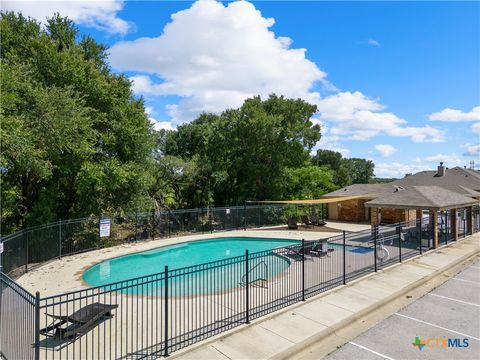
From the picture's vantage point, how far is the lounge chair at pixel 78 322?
6.52 meters

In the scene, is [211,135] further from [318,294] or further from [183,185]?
[318,294]

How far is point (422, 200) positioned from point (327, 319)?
12005mm

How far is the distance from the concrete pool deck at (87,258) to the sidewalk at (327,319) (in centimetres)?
674

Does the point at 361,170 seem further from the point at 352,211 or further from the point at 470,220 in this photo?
the point at 470,220

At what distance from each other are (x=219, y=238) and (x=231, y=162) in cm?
1092

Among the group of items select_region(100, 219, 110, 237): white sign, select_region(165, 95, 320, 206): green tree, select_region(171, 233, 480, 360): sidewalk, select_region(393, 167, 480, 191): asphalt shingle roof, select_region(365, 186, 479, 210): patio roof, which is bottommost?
select_region(171, 233, 480, 360): sidewalk

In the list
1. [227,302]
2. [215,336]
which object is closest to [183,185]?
[227,302]

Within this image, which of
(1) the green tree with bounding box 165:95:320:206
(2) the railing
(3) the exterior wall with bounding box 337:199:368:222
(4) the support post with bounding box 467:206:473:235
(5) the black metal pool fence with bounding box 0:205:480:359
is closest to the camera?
(2) the railing

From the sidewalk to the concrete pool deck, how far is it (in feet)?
22.1

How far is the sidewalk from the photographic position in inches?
247

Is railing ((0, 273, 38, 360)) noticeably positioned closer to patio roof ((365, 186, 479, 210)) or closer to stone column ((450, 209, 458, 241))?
patio roof ((365, 186, 479, 210))

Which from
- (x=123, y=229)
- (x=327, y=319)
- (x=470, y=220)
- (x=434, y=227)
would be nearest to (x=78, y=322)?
(x=327, y=319)

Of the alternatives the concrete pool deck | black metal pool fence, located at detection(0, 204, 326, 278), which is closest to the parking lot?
the concrete pool deck

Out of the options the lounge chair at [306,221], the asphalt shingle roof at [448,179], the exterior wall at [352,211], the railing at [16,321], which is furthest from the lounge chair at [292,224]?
the railing at [16,321]
